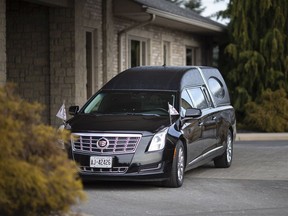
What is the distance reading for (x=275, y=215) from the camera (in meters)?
8.70

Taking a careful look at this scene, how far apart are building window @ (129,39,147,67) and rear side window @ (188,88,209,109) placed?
28.4ft

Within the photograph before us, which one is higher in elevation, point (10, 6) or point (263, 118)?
point (10, 6)

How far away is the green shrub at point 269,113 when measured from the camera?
21609 millimetres

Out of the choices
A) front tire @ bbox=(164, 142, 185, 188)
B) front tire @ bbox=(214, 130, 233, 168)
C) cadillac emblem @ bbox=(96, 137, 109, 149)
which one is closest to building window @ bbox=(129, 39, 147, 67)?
front tire @ bbox=(214, 130, 233, 168)

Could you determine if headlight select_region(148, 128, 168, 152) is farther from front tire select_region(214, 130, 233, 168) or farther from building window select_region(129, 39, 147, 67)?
building window select_region(129, 39, 147, 67)

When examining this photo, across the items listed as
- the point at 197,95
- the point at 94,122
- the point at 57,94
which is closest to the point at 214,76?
the point at 197,95

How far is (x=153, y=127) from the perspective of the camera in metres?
10.4

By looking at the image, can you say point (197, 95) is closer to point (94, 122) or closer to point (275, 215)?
point (94, 122)

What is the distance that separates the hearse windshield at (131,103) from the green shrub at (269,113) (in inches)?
415

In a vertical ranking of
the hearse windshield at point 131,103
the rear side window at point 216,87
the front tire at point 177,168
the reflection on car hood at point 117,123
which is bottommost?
the front tire at point 177,168

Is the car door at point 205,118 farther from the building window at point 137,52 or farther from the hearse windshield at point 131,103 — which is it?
the building window at point 137,52

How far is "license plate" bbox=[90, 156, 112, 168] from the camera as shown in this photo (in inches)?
396

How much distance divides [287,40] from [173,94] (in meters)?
12.4

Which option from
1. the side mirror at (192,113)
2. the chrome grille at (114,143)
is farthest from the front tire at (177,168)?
the chrome grille at (114,143)
